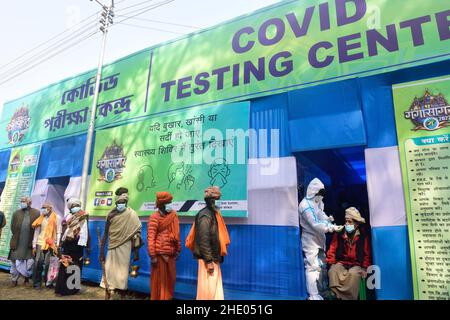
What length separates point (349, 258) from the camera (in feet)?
12.5

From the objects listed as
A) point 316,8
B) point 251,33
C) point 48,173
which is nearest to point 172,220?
point 251,33

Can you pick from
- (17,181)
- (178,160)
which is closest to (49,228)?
(178,160)

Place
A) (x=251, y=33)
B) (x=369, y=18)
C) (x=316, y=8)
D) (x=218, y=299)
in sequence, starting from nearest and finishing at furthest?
(x=218, y=299) → (x=369, y=18) → (x=316, y=8) → (x=251, y=33)

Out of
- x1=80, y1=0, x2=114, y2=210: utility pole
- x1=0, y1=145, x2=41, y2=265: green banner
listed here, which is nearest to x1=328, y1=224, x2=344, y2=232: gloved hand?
x1=80, y1=0, x2=114, y2=210: utility pole

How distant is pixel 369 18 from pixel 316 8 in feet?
3.03

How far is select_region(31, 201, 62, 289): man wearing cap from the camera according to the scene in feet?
19.7

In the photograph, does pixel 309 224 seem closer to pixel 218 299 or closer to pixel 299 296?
pixel 299 296

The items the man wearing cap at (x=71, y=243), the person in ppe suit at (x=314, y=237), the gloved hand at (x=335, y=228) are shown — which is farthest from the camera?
the man wearing cap at (x=71, y=243)

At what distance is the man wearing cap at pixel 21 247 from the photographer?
6.15 metres

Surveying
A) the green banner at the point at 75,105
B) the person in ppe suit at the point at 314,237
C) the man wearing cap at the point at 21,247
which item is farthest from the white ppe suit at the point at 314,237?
the man wearing cap at the point at 21,247

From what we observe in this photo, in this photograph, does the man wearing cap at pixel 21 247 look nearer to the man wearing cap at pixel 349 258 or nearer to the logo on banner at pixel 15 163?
the logo on banner at pixel 15 163

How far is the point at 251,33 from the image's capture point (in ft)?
18.5

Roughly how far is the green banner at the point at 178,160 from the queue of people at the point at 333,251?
1.08m

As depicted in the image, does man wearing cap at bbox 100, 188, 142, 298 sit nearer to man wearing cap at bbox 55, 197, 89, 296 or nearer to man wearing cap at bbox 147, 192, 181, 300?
man wearing cap at bbox 147, 192, 181, 300
